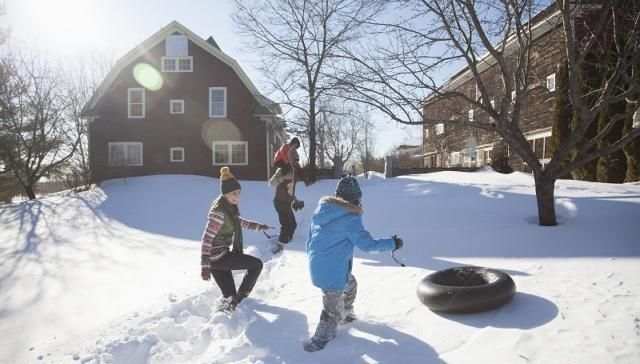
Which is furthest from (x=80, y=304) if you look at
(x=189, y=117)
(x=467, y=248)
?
(x=189, y=117)

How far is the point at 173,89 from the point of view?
2356 cm

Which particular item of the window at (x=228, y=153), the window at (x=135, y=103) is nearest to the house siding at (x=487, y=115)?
the window at (x=228, y=153)

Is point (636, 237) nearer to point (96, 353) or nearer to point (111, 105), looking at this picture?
point (96, 353)

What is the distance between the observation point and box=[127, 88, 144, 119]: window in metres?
23.6

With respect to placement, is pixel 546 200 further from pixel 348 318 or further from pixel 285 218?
pixel 348 318

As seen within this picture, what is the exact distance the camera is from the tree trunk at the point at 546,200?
7.14 meters

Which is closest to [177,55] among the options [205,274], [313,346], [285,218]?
[285,218]

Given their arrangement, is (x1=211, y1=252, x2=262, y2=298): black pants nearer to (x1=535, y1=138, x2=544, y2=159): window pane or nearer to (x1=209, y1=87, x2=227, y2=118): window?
(x1=535, y1=138, x2=544, y2=159): window pane

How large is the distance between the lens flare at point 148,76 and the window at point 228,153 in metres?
4.57

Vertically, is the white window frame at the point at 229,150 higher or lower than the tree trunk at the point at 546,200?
higher

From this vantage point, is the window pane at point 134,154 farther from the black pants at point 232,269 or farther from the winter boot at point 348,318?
the winter boot at point 348,318

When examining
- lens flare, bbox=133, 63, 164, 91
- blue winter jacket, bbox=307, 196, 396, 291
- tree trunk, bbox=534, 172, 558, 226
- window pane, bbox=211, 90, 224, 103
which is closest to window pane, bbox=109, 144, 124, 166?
lens flare, bbox=133, 63, 164, 91

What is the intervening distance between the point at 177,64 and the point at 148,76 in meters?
1.79

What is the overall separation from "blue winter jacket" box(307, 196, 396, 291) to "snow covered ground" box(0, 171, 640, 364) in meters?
0.58
